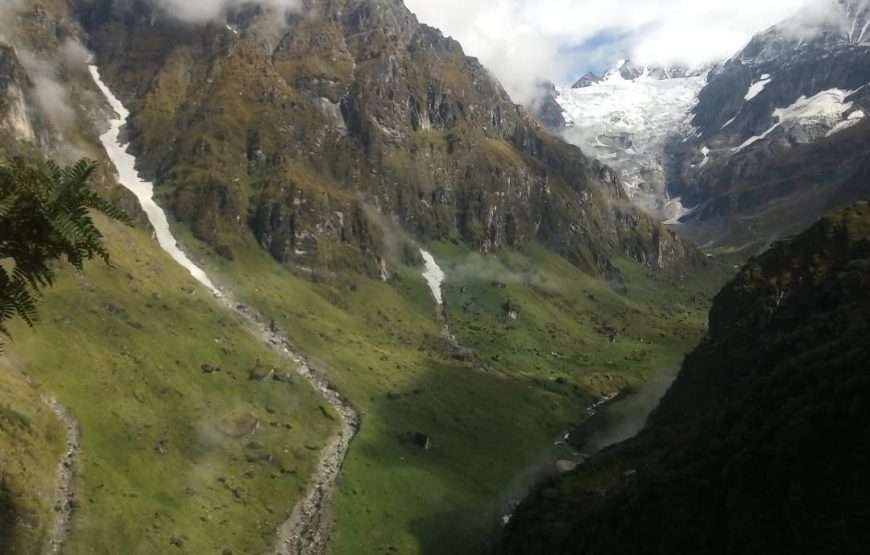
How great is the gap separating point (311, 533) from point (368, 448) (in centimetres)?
3919

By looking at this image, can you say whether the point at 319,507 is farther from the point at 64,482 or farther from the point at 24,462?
the point at 24,462

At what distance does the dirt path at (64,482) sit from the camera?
343 feet

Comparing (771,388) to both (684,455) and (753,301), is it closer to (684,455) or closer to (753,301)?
(684,455)

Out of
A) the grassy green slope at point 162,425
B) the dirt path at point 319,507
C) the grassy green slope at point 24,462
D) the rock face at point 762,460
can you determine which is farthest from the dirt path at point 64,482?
the rock face at point 762,460

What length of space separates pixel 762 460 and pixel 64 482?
10601 cm

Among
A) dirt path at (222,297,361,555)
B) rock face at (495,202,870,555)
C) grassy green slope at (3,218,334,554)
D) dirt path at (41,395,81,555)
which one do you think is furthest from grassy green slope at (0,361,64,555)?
rock face at (495,202,870,555)

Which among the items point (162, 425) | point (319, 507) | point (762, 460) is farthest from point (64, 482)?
point (762, 460)

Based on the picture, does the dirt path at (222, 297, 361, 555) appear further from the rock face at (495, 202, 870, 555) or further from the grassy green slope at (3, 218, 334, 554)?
the rock face at (495, 202, 870, 555)

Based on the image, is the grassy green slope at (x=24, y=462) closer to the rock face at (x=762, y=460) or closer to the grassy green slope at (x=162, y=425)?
the grassy green slope at (x=162, y=425)

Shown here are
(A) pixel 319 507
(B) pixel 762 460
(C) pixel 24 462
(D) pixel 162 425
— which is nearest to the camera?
(B) pixel 762 460

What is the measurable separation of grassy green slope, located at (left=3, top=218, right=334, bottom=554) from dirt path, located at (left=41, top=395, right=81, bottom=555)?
1.50 metres

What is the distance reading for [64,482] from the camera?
11738 centimetres

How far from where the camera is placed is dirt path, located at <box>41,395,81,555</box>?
343 feet

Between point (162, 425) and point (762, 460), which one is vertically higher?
point (762, 460)
